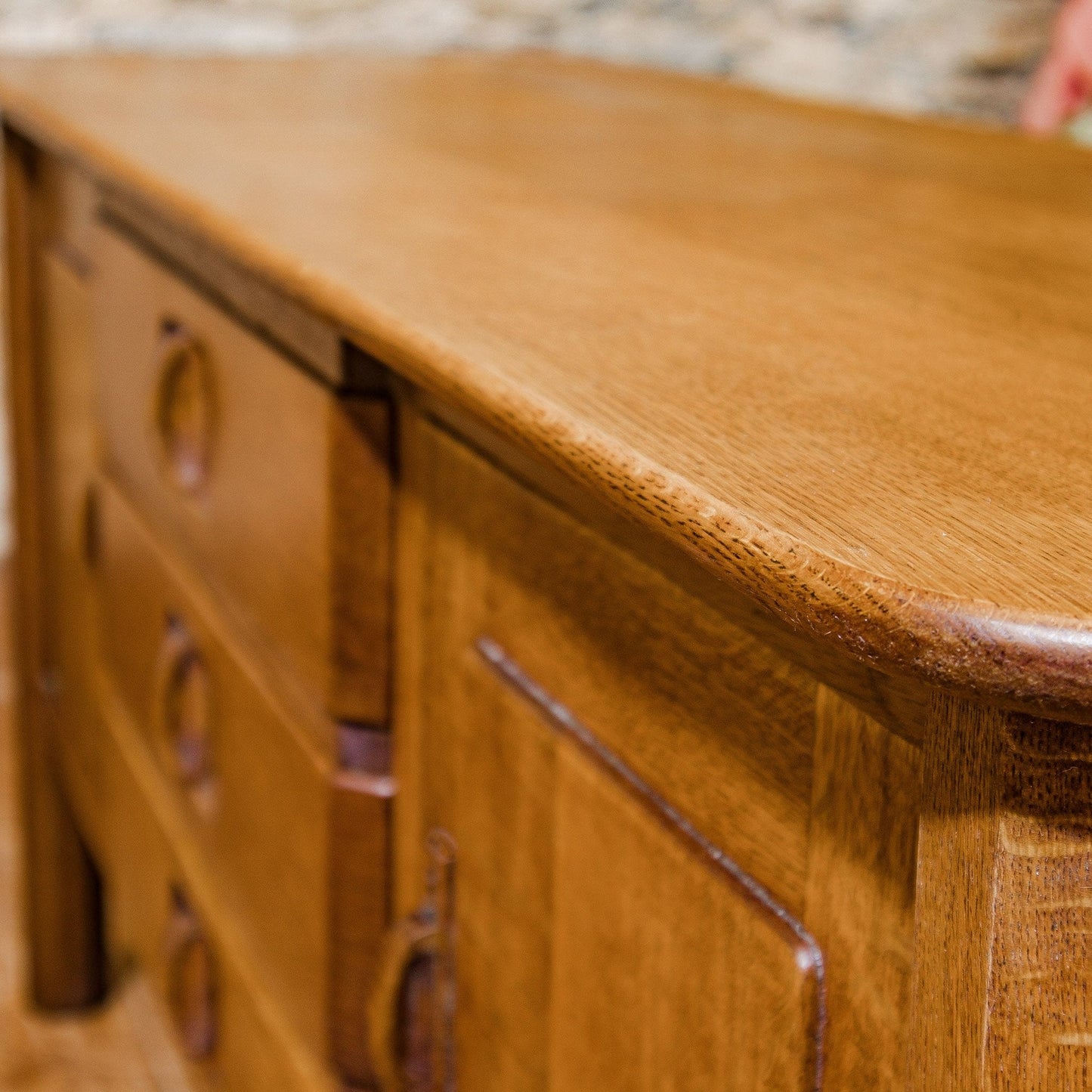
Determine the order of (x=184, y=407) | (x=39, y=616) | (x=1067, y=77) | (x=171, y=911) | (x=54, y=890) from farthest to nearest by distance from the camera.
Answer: (x=1067, y=77) < (x=54, y=890) < (x=39, y=616) < (x=171, y=911) < (x=184, y=407)

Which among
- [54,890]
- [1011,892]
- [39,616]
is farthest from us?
[54,890]

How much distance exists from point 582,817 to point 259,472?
1.18 ft

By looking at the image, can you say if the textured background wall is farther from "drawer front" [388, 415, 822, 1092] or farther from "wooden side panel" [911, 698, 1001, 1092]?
"wooden side panel" [911, 698, 1001, 1092]

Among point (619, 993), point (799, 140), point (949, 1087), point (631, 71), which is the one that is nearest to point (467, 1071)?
point (619, 993)

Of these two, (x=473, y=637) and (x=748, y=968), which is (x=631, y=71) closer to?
(x=473, y=637)

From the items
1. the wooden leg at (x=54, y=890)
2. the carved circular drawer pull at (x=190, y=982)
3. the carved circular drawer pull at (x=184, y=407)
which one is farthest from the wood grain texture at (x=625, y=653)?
the wooden leg at (x=54, y=890)

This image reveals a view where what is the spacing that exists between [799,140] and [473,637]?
0.60m

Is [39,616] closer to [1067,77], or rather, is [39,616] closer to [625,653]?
[625,653]

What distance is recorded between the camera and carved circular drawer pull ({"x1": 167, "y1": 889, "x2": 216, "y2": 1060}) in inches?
43.5

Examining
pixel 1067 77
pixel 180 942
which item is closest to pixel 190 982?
pixel 180 942

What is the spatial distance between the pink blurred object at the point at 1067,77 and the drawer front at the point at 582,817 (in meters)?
→ 1.45

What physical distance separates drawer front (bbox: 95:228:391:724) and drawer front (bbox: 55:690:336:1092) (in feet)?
0.75

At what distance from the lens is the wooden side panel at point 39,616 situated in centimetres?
143

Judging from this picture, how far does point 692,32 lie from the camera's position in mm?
2744
